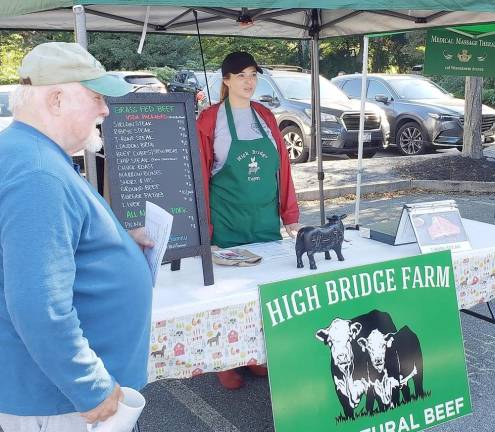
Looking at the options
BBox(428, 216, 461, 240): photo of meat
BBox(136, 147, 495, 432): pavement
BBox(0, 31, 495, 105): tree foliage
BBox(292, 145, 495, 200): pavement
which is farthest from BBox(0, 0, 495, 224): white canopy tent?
BBox(0, 31, 495, 105): tree foliage

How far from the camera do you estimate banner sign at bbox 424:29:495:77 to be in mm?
5695

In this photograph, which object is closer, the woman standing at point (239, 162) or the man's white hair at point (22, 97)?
the man's white hair at point (22, 97)

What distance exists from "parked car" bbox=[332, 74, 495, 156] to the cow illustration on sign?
9725 millimetres

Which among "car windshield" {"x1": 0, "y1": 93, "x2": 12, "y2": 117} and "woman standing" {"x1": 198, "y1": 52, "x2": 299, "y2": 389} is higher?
"car windshield" {"x1": 0, "y1": 93, "x2": 12, "y2": 117}

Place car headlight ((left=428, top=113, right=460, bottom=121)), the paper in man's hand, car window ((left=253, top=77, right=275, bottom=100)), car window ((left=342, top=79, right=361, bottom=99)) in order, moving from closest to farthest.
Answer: the paper in man's hand
car headlight ((left=428, top=113, right=460, bottom=121))
car window ((left=253, top=77, right=275, bottom=100))
car window ((left=342, top=79, right=361, bottom=99))

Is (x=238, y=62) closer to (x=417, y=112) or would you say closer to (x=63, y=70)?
(x=63, y=70)

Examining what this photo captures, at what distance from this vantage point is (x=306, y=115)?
37.0 feet

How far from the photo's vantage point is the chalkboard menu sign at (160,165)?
8.04ft

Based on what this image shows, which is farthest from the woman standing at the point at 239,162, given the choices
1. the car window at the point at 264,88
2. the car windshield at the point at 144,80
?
the car windshield at the point at 144,80

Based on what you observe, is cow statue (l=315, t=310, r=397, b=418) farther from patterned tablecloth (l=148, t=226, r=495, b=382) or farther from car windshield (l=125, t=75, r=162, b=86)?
car windshield (l=125, t=75, r=162, b=86)

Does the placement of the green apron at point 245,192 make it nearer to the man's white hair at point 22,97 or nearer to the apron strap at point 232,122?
the apron strap at point 232,122

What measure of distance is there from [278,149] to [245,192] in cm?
35

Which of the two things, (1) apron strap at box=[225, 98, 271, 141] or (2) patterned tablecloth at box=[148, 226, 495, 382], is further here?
(1) apron strap at box=[225, 98, 271, 141]

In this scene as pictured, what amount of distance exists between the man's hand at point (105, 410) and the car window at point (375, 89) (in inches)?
475
